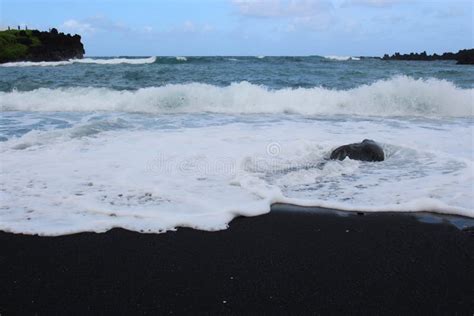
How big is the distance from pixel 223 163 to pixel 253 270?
2.68 m

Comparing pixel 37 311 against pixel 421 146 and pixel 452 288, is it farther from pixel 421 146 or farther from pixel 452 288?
pixel 421 146

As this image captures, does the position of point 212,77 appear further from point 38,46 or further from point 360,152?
point 38,46

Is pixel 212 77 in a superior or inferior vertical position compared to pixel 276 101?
superior

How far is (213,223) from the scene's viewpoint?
3535 millimetres

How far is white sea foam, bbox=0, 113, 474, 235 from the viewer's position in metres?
3.71

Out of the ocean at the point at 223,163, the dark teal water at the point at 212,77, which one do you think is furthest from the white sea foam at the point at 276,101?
the dark teal water at the point at 212,77

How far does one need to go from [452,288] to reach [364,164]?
2.85 meters

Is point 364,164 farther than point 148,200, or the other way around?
point 364,164

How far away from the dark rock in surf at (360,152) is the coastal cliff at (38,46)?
48631mm

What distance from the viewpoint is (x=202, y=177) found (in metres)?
4.79

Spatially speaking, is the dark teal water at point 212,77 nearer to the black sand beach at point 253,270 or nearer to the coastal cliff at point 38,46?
the black sand beach at point 253,270

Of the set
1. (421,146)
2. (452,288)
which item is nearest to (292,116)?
(421,146)

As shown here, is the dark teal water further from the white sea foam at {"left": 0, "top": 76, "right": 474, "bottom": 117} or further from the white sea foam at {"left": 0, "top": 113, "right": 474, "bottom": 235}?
the white sea foam at {"left": 0, "top": 113, "right": 474, "bottom": 235}

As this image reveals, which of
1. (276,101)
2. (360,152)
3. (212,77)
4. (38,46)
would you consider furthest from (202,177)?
(38,46)
